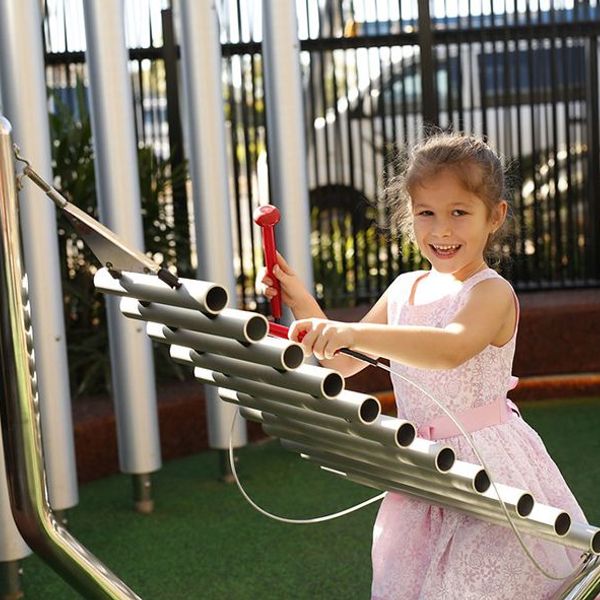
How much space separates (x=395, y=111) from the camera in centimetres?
654

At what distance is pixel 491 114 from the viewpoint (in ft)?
23.8

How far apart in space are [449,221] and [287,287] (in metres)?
0.39

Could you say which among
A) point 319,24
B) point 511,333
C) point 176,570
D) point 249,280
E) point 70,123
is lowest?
point 176,570

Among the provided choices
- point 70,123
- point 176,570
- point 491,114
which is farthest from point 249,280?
point 176,570

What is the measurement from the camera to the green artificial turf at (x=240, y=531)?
352 cm

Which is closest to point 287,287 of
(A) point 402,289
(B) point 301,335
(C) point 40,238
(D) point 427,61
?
(A) point 402,289

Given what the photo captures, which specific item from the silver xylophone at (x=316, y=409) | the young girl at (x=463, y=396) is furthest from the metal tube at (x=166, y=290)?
the young girl at (x=463, y=396)

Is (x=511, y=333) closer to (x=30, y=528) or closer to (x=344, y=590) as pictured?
(x=30, y=528)

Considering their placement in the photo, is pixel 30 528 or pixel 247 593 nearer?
pixel 30 528

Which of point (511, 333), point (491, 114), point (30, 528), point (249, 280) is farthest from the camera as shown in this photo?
point (491, 114)

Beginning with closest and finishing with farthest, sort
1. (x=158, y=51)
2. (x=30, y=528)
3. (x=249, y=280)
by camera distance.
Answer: (x=30, y=528)
(x=158, y=51)
(x=249, y=280)

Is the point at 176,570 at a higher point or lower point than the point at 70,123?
lower

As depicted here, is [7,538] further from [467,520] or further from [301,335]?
[301,335]

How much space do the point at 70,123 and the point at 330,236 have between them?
1652 mm
